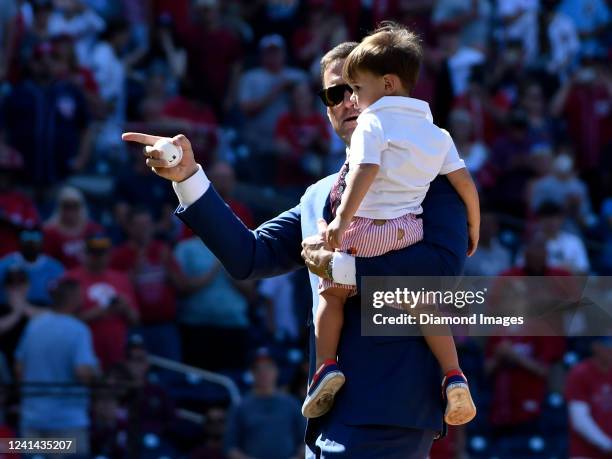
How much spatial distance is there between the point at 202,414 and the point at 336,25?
17.3ft

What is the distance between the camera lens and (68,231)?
1027 cm

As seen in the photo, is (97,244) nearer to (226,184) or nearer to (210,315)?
(210,315)

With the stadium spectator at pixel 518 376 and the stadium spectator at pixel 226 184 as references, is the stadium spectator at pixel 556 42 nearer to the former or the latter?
the stadium spectator at pixel 226 184

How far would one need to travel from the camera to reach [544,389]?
33.0 feet

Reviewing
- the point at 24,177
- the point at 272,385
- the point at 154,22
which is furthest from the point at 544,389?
the point at 154,22

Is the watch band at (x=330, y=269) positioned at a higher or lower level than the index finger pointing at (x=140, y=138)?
lower

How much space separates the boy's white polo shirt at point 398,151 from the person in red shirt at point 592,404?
5715mm

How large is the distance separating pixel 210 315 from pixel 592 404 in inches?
112

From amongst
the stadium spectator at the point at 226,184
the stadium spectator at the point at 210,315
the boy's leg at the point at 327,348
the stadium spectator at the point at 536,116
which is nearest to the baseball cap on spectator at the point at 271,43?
the stadium spectator at the point at 226,184

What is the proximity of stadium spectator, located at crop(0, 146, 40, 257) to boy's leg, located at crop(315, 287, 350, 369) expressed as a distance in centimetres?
641

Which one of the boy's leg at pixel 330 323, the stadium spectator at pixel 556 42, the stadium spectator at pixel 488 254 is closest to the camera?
the boy's leg at pixel 330 323

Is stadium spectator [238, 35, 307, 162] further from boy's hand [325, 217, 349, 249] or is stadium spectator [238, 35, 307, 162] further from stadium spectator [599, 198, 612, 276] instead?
boy's hand [325, 217, 349, 249]

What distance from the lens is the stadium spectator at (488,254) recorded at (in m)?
10.8

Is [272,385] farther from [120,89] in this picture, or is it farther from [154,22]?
[154,22]
